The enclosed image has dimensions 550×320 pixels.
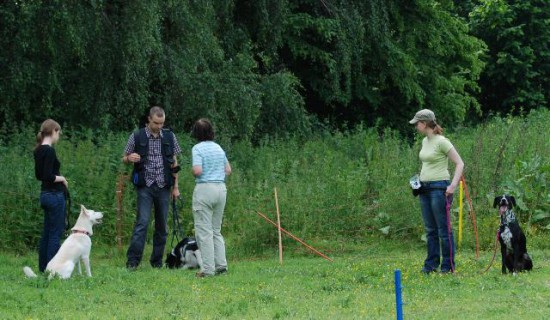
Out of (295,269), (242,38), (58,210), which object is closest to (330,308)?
(295,269)

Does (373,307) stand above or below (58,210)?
below

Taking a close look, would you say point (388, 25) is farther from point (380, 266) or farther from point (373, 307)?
point (373, 307)

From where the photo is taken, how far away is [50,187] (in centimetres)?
1086

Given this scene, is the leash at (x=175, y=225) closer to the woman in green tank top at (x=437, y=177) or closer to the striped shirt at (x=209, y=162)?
the striped shirt at (x=209, y=162)

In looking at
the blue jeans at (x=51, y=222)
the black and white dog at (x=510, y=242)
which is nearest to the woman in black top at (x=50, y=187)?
the blue jeans at (x=51, y=222)

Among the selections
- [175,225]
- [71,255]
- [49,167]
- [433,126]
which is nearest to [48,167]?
[49,167]

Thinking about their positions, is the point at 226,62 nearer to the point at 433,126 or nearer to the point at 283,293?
the point at 433,126

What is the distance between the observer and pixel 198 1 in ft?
62.0

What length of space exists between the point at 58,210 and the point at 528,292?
17.8 feet

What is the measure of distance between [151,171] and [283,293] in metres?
2.76

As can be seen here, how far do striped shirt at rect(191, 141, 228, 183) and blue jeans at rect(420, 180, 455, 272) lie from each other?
93.7 inches

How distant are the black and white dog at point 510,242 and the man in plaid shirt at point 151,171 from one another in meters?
4.03

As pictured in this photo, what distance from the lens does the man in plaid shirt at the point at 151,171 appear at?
11391 mm

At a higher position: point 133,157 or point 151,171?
point 133,157
